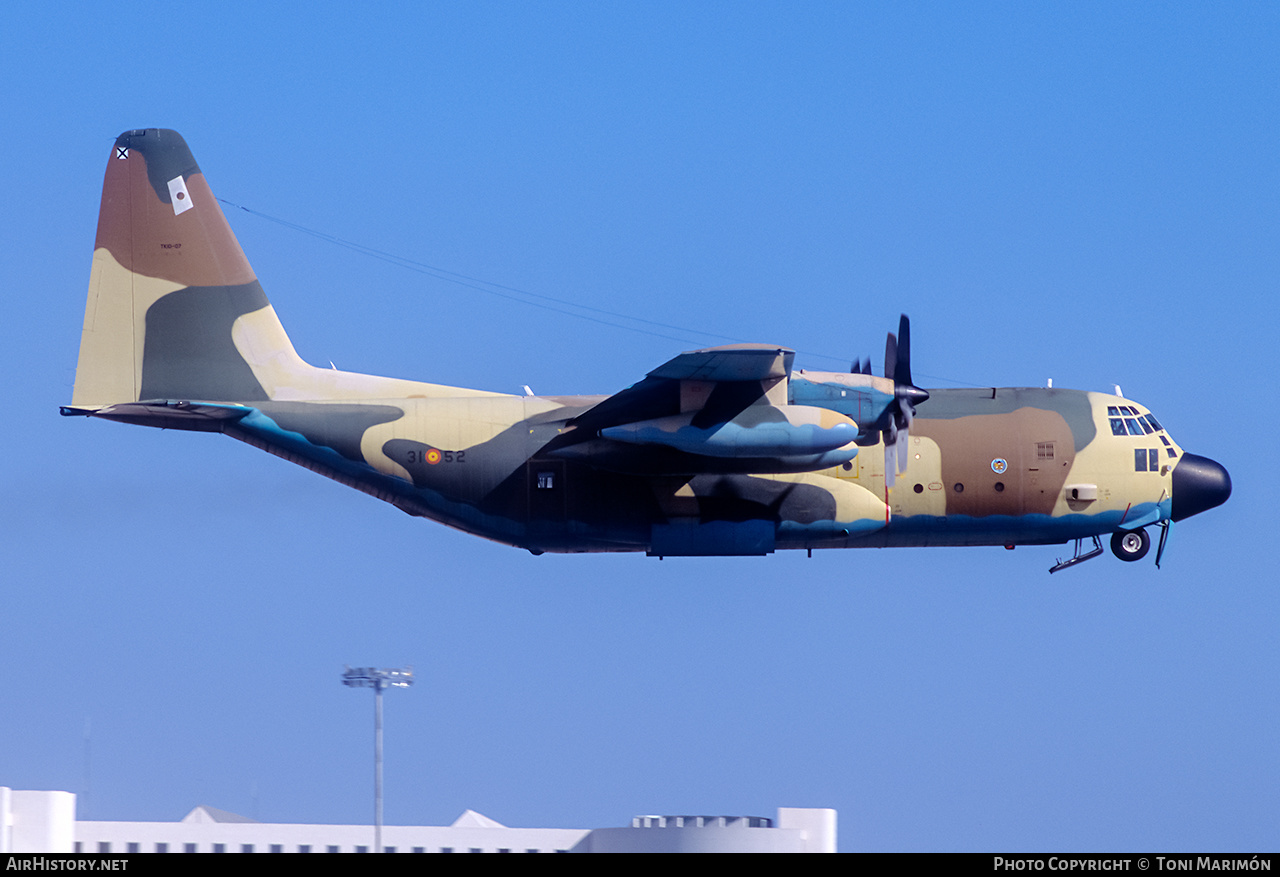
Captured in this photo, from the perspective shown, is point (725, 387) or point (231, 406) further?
point (231, 406)

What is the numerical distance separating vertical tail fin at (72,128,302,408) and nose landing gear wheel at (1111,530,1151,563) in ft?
49.0

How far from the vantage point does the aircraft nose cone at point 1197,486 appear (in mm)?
27469

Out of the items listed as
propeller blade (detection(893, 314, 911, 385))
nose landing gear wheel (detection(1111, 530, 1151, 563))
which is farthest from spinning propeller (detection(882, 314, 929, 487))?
nose landing gear wheel (detection(1111, 530, 1151, 563))

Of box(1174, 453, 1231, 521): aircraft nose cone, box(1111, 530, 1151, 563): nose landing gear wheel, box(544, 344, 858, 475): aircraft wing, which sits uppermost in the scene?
box(544, 344, 858, 475): aircraft wing

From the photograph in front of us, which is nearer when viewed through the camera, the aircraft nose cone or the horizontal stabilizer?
the horizontal stabilizer

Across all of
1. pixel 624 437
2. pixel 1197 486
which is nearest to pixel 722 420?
pixel 624 437

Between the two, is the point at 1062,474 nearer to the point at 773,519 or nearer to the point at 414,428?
the point at 773,519

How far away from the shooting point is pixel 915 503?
87.1 feet

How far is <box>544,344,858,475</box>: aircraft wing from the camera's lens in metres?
24.3

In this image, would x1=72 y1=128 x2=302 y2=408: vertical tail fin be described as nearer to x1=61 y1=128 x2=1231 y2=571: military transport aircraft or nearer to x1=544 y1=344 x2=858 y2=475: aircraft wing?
x1=61 y1=128 x2=1231 y2=571: military transport aircraft

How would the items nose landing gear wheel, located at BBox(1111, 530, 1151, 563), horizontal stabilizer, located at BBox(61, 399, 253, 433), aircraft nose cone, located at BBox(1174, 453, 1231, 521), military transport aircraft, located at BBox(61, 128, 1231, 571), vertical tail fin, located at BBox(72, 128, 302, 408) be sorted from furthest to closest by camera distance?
nose landing gear wheel, located at BBox(1111, 530, 1151, 563) < aircraft nose cone, located at BBox(1174, 453, 1231, 521) < vertical tail fin, located at BBox(72, 128, 302, 408) < horizontal stabilizer, located at BBox(61, 399, 253, 433) < military transport aircraft, located at BBox(61, 128, 1231, 571)
